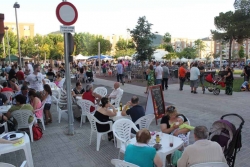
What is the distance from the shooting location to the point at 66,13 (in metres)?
5.18

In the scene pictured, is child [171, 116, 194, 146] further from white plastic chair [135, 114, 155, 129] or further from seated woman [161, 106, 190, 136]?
white plastic chair [135, 114, 155, 129]

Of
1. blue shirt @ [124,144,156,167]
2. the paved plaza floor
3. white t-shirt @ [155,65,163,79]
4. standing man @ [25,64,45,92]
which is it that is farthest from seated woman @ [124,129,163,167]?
white t-shirt @ [155,65,163,79]

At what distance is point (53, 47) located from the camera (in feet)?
161

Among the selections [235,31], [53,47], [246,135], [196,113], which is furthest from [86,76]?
[53,47]

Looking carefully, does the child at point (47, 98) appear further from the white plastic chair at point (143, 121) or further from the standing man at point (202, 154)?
the standing man at point (202, 154)

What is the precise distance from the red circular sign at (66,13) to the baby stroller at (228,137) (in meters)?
3.83

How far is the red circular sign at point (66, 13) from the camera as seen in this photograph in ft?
16.6

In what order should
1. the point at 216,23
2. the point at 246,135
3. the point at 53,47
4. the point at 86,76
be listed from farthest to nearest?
the point at 53,47, the point at 216,23, the point at 86,76, the point at 246,135

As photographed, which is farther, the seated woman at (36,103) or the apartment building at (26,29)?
the apartment building at (26,29)

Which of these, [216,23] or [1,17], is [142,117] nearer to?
[1,17]

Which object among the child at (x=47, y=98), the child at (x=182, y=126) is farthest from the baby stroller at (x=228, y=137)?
the child at (x=47, y=98)

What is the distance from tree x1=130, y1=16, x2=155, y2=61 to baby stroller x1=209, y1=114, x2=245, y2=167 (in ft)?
46.1

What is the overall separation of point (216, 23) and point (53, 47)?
3365 centimetres

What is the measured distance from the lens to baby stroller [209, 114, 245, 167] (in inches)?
131
